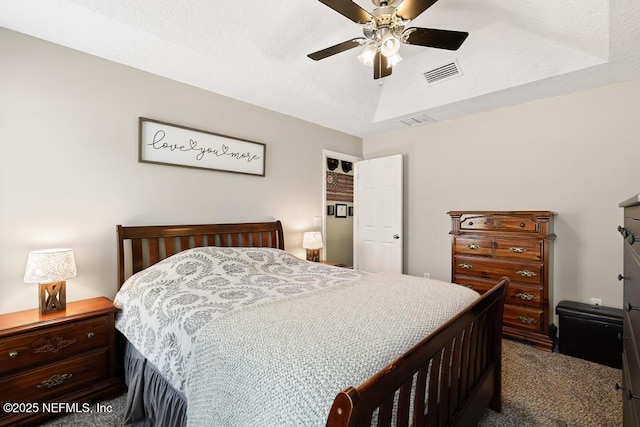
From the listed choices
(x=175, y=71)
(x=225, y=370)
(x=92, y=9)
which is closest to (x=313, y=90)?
(x=175, y=71)

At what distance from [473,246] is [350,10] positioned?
2.67m

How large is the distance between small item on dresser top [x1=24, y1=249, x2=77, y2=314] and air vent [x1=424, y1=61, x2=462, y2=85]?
3.66 metres

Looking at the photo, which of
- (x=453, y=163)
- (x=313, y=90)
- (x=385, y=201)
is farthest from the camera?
(x=385, y=201)

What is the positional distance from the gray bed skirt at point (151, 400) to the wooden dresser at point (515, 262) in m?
2.93

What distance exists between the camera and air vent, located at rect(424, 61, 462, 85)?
307 cm

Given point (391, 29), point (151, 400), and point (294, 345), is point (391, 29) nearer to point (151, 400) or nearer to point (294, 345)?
point (294, 345)

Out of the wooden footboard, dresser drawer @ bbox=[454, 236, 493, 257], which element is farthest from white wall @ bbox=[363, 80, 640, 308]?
the wooden footboard

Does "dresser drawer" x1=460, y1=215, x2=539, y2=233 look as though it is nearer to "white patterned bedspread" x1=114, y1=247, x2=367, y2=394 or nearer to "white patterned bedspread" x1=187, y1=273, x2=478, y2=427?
"white patterned bedspread" x1=114, y1=247, x2=367, y2=394

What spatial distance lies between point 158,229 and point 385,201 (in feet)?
9.76

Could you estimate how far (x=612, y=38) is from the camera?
2236 mm

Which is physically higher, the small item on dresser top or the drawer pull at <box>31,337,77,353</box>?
the small item on dresser top

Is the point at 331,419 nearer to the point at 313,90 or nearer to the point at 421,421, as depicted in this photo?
the point at 421,421

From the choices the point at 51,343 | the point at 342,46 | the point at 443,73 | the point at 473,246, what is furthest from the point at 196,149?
the point at 473,246

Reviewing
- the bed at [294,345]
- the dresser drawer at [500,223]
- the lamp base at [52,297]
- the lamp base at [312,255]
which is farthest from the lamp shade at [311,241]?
the lamp base at [52,297]
